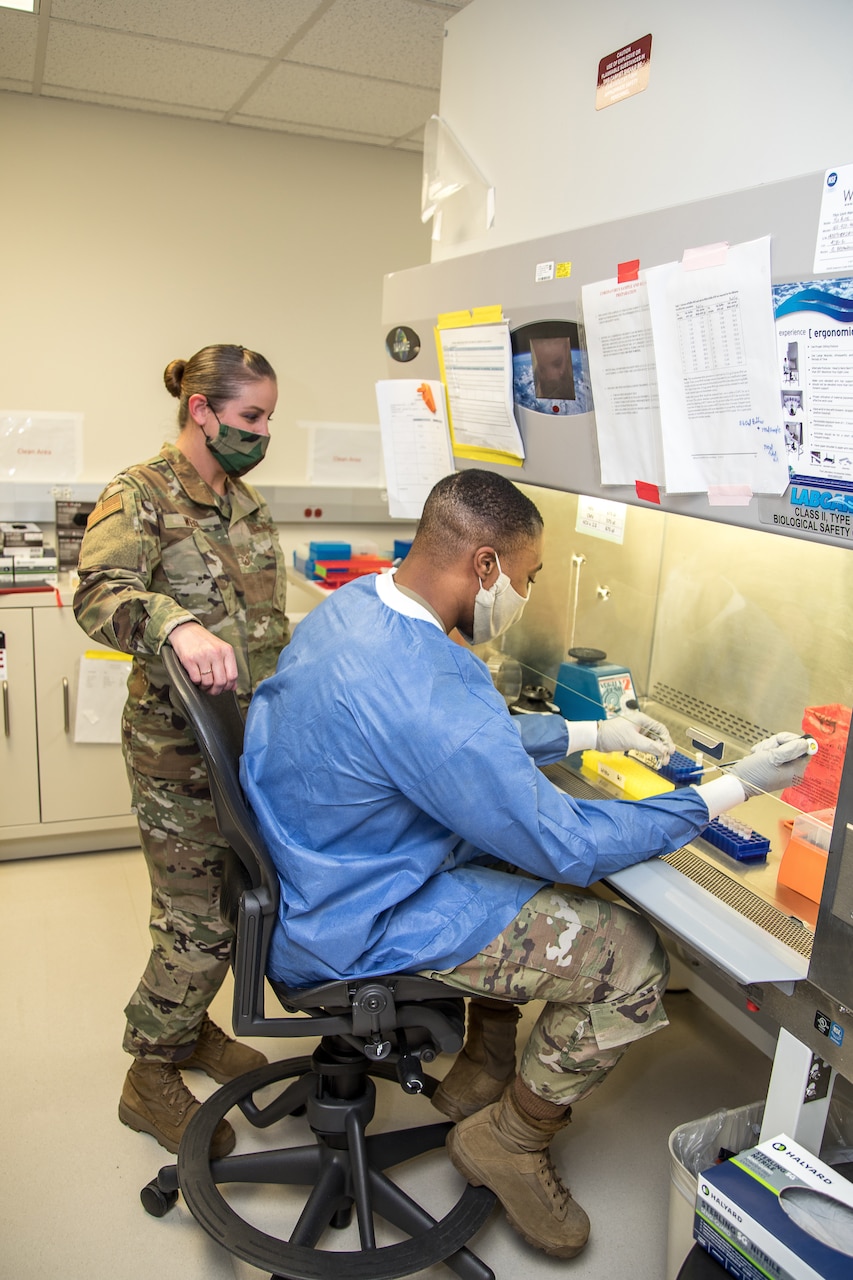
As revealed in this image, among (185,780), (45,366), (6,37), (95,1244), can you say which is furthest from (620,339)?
(45,366)

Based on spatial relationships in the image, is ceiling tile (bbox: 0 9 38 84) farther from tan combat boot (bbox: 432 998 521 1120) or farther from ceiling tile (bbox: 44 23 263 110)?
tan combat boot (bbox: 432 998 521 1120)

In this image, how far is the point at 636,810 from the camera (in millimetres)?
1434

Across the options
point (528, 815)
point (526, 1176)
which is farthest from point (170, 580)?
point (526, 1176)

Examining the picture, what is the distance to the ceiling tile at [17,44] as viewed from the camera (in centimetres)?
230

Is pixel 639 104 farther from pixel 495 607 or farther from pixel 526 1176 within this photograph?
pixel 526 1176

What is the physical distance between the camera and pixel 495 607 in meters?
1.53

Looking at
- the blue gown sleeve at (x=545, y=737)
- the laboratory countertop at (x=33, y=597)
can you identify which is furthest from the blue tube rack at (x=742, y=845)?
the laboratory countertop at (x=33, y=597)

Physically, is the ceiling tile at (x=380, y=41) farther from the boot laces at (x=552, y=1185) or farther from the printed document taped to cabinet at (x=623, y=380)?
the boot laces at (x=552, y=1185)

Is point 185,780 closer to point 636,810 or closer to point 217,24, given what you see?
point 636,810

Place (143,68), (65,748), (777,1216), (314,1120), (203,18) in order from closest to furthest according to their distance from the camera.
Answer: (777,1216), (314,1120), (203,18), (143,68), (65,748)

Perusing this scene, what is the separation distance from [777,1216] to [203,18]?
101 inches

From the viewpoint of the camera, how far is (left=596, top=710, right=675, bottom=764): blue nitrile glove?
1.79m

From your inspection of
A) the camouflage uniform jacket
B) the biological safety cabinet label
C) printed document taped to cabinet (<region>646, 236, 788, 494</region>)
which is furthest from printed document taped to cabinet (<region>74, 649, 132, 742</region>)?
the biological safety cabinet label

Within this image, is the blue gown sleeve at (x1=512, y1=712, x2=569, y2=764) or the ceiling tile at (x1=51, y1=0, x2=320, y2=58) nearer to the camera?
the blue gown sleeve at (x1=512, y1=712, x2=569, y2=764)
